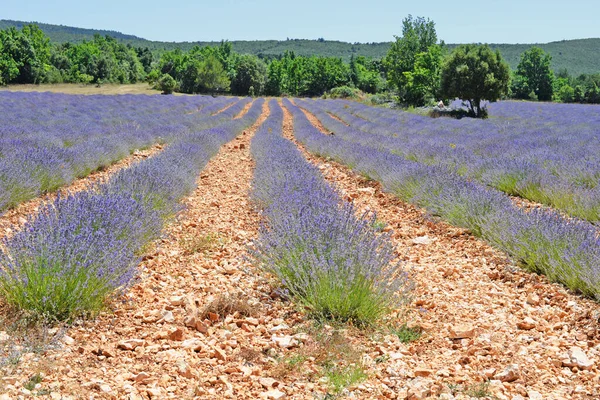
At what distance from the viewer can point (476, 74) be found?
73.7 ft

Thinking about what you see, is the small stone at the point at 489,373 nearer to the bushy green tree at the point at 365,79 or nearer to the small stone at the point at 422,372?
the small stone at the point at 422,372

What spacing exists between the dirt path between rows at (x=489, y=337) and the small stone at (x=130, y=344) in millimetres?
1200

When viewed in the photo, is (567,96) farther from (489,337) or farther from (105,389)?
(105,389)

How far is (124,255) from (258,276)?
959 millimetres

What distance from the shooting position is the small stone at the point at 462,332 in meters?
2.90

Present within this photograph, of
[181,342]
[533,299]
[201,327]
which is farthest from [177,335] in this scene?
[533,299]

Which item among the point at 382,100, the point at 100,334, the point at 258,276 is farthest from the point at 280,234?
the point at 382,100

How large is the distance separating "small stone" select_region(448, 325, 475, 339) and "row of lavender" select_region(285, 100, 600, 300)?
0.93 meters

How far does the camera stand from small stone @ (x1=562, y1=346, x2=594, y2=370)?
100.0 inches

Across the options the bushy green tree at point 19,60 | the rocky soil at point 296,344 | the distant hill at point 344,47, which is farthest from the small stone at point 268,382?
the distant hill at point 344,47

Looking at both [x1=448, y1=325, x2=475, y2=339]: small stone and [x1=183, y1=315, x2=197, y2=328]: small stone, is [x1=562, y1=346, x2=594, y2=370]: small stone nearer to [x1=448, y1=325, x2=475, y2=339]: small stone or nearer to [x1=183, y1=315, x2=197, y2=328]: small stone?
[x1=448, y1=325, x2=475, y2=339]: small stone

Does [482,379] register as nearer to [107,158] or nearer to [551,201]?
[551,201]

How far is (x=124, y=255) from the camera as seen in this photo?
334 cm

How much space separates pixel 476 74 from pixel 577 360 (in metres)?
21.7
